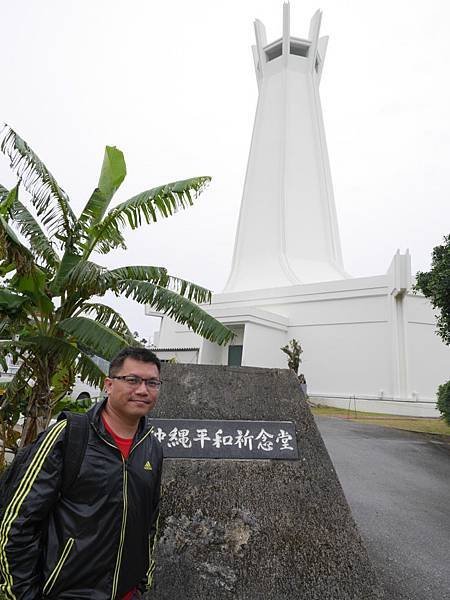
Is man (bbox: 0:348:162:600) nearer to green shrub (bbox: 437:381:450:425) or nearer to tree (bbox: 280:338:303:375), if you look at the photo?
green shrub (bbox: 437:381:450:425)

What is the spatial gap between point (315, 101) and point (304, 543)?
97.8 ft

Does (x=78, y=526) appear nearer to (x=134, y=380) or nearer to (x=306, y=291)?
(x=134, y=380)

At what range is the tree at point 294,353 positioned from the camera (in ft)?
55.4

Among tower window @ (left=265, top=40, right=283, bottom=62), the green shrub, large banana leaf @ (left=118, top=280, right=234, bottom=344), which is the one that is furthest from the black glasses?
tower window @ (left=265, top=40, right=283, bottom=62)

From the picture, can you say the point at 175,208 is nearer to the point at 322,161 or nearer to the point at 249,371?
the point at 249,371

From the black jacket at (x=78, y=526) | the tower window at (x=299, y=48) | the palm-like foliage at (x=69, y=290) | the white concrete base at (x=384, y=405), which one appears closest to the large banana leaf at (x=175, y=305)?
the palm-like foliage at (x=69, y=290)

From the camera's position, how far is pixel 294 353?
17406mm

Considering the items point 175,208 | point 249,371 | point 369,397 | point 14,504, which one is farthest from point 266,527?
point 369,397

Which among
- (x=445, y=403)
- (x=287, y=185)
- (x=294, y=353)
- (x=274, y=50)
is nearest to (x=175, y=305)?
(x=445, y=403)

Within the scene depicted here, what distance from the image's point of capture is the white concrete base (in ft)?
48.6

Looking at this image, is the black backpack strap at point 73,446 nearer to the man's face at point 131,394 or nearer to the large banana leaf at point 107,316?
the man's face at point 131,394

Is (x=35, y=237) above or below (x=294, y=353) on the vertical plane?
below

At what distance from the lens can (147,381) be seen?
1.64 metres

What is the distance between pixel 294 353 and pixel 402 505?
13.1 metres
